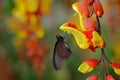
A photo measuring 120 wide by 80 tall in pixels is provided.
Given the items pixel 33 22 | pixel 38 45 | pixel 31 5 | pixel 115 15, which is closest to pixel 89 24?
pixel 31 5

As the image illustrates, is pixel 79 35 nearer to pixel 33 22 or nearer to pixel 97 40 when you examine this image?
pixel 97 40

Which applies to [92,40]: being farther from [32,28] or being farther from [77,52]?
[77,52]

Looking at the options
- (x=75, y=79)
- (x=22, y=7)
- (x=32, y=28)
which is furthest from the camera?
(x=75, y=79)

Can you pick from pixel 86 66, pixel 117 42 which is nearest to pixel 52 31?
pixel 117 42

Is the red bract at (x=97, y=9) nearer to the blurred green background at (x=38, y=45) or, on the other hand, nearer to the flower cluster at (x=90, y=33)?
the flower cluster at (x=90, y=33)

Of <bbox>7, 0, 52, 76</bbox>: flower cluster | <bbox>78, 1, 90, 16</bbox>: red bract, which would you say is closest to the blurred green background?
<bbox>7, 0, 52, 76</bbox>: flower cluster
